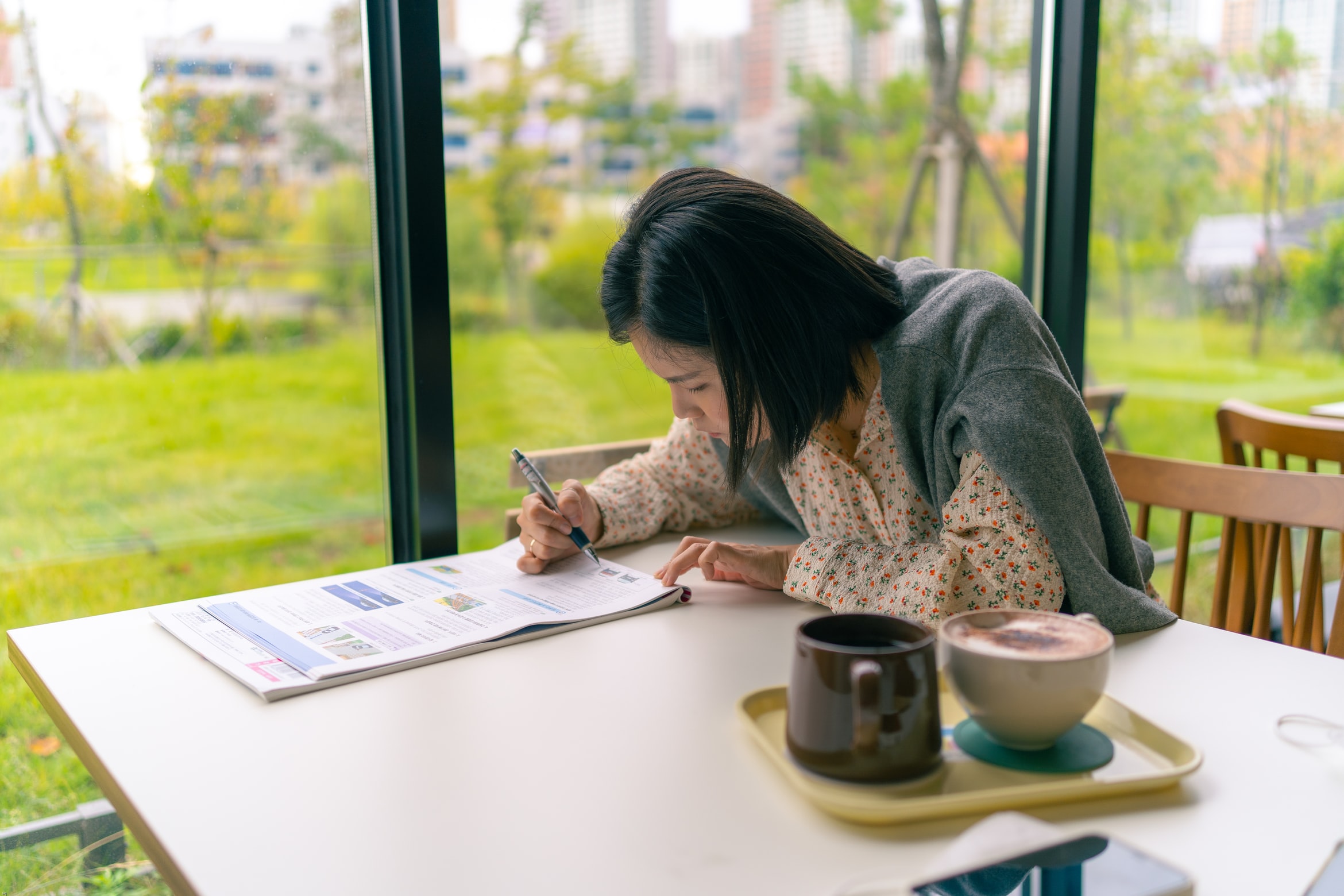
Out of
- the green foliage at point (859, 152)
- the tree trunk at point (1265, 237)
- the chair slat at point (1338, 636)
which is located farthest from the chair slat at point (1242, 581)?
the tree trunk at point (1265, 237)

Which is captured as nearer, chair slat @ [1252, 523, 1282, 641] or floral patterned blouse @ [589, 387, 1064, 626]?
floral patterned blouse @ [589, 387, 1064, 626]

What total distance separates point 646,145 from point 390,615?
1778 mm

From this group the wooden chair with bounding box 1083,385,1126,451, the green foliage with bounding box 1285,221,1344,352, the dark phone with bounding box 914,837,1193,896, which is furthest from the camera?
the green foliage with bounding box 1285,221,1344,352

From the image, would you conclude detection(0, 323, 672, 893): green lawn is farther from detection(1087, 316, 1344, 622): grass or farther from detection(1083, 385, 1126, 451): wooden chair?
detection(1087, 316, 1344, 622): grass

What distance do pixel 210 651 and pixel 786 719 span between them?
571mm

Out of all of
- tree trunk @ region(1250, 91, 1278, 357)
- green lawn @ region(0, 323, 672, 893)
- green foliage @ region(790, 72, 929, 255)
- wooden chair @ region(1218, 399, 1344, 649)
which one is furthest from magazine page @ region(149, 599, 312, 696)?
tree trunk @ region(1250, 91, 1278, 357)

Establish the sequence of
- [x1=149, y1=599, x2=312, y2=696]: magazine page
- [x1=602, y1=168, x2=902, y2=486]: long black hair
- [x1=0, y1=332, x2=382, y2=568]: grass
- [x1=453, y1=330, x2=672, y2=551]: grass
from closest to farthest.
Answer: [x1=149, y1=599, x2=312, y2=696]: magazine page → [x1=602, y1=168, x2=902, y2=486]: long black hair → [x1=0, y1=332, x2=382, y2=568]: grass → [x1=453, y1=330, x2=672, y2=551]: grass

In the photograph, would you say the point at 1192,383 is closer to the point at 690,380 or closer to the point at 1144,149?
the point at 1144,149

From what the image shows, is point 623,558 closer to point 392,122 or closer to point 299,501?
point 392,122

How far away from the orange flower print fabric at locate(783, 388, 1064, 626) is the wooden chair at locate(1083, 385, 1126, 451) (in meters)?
1.03

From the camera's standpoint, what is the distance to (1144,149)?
9.10ft

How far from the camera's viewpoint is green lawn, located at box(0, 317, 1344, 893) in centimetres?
138

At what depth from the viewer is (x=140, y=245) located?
4.92 ft

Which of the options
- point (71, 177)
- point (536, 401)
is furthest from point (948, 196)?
point (71, 177)
